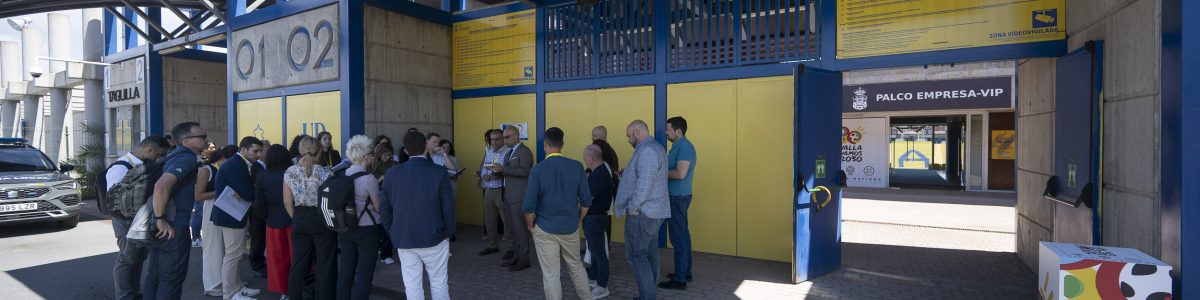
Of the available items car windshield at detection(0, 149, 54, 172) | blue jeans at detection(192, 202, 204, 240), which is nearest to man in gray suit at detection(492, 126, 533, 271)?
blue jeans at detection(192, 202, 204, 240)

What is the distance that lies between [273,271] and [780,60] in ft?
16.9

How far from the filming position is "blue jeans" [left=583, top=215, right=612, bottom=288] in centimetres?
474

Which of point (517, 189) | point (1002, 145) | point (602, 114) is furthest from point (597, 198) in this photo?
point (1002, 145)

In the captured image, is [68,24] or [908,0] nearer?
[908,0]

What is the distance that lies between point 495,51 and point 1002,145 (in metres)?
12.9

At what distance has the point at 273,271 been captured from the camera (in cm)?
504

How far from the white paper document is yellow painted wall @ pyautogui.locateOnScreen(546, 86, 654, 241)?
12.6 ft

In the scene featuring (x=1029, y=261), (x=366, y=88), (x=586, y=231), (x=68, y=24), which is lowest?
(x=1029, y=261)

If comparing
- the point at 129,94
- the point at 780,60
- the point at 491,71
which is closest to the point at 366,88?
the point at 491,71

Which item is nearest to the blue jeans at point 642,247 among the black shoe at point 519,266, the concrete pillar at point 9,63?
the black shoe at point 519,266

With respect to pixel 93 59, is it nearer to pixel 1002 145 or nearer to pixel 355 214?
pixel 355 214

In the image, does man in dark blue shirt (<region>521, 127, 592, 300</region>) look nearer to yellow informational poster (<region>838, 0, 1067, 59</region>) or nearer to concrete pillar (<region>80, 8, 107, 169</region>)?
yellow informational poster (<region>838, 0, 1067, 59</region>)

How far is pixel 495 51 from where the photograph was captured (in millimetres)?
8500

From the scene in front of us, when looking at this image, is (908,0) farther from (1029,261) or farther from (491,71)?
(491,71)
